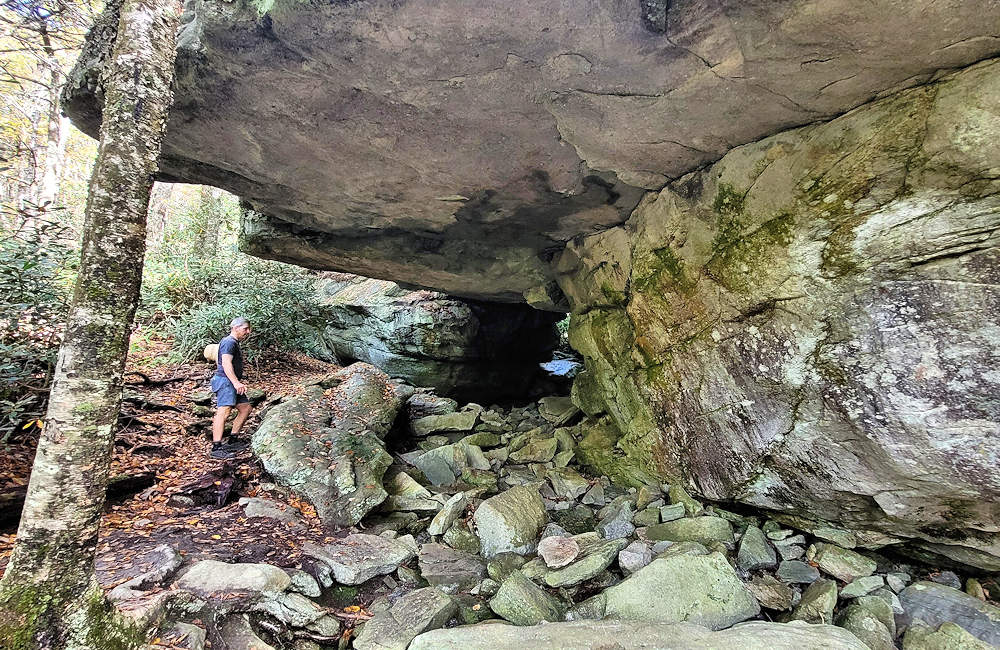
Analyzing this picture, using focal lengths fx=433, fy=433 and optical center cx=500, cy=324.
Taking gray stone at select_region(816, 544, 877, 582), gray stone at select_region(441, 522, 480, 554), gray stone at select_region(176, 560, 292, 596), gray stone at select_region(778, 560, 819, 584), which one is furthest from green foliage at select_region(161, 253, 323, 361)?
gray stone at select_region(816, 544, 877, 582)

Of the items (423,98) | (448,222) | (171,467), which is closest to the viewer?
(423,98)

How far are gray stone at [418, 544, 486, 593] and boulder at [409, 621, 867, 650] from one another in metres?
1.07

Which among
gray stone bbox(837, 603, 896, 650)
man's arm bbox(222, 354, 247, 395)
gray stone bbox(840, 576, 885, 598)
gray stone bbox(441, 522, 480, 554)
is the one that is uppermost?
man's arm bbox(222, 354, 247, 395)

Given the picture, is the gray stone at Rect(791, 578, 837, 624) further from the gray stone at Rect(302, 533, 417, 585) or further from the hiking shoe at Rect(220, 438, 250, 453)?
the hiking shoe at Rect(220, 438, 250, 453)

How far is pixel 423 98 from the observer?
382cm

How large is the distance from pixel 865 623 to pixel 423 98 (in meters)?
5.32

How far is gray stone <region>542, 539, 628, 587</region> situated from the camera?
3.82 m

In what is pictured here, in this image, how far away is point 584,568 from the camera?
3.89m

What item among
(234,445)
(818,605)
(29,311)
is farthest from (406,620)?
(29,311)

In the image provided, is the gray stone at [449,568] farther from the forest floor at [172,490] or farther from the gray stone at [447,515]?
the forest floor at [172,490]

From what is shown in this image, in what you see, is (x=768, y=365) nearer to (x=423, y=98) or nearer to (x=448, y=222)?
(x=423, y=98)

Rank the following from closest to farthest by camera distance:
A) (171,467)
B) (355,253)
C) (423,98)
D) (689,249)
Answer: (423,98), (689,249), (171,467), (355,253)

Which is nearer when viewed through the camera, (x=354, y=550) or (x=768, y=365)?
(x=768, y=365)

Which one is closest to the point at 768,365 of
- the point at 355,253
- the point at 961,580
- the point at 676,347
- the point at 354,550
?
the point at 676,347
